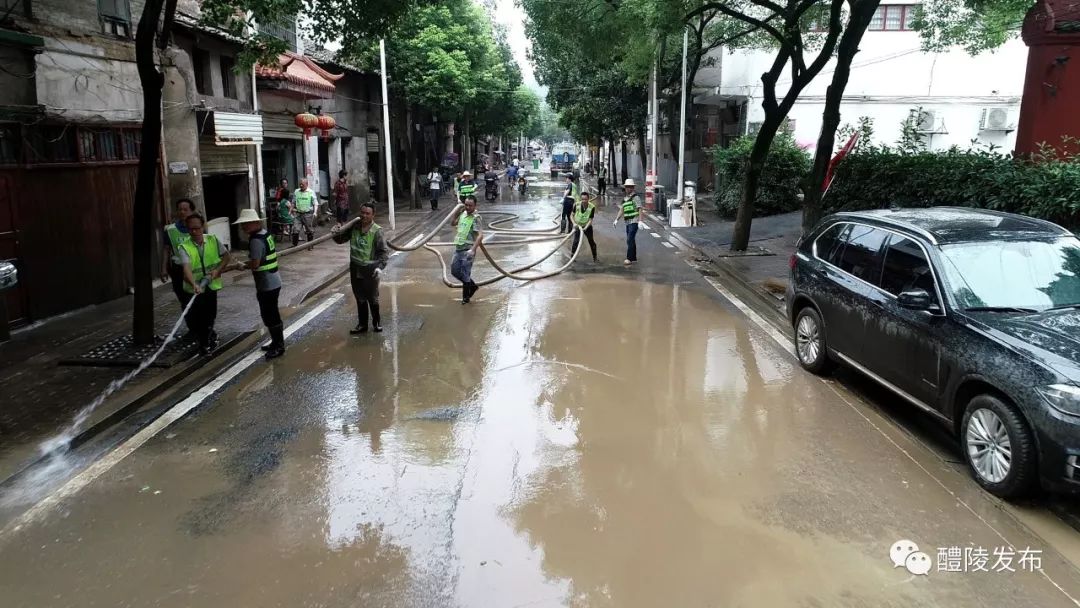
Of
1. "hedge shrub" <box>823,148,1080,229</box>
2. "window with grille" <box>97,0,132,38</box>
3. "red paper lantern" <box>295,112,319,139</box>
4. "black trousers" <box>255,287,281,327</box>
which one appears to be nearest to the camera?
"black trousers" <box>255,287,281,327</box>

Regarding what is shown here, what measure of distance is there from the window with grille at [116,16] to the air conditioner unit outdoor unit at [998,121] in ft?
84.2

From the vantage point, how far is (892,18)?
25.7 metres

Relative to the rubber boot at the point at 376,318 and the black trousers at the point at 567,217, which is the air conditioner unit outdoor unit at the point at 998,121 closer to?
the black trousers at the point at 567,217

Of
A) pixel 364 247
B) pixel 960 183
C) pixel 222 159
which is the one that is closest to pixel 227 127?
pixel 222 159

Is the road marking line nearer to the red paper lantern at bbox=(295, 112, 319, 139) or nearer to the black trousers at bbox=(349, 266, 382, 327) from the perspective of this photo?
the black trousers at bbox=(349, 266, 382, 327)

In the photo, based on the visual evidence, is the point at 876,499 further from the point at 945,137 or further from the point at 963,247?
the point at 945,137

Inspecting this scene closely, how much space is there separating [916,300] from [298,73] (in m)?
15.6

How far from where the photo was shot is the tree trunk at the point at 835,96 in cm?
1191

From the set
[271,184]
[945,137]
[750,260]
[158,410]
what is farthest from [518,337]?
[945,137]

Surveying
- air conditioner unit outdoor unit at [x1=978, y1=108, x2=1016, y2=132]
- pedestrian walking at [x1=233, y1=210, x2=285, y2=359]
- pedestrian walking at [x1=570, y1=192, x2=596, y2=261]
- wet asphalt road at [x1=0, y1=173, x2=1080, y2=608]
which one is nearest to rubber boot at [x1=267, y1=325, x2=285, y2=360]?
pedestrian walking at [x1=233, y1=210, x2=285, y2=359]

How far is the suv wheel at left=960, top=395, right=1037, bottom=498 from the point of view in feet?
15.1

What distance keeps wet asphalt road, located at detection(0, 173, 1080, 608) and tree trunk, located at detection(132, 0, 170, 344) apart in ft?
5.11

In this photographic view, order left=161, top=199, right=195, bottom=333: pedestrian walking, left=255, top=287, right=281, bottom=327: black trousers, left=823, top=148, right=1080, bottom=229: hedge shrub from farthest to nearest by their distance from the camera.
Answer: left=823, top=148, right=1080, bottom=229: hedge shrub → left=255, top=287, right=281, bottom=327: black trousers → left=161, top=199, right=195, bottom=333: pedestrian walking

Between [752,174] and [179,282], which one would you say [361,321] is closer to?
[179,282]
